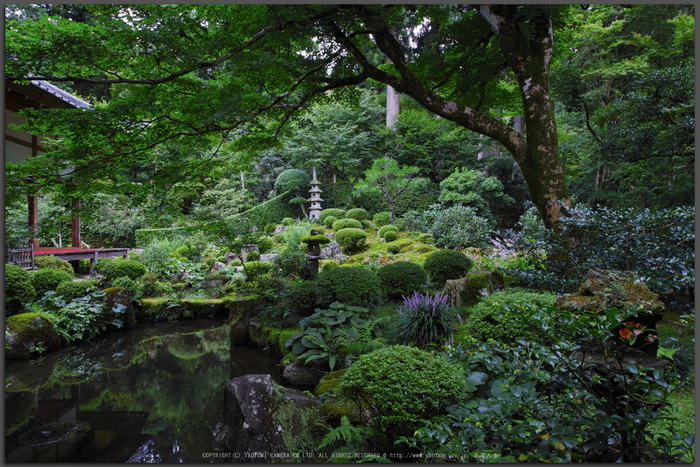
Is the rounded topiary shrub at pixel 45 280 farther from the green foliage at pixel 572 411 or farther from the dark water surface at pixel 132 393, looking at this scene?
the green foliage at pixel 572 411

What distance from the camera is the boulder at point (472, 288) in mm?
4637

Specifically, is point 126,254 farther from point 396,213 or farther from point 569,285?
point 569,285

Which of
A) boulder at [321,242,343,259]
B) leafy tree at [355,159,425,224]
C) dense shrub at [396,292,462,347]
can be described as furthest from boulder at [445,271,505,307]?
leafy tree at [355,159,425,224]

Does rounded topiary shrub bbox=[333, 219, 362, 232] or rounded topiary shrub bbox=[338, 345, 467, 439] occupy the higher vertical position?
rounded topiary shrub bbox=[333, 219, 362, 232]

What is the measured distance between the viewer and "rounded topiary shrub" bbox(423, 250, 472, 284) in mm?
6094

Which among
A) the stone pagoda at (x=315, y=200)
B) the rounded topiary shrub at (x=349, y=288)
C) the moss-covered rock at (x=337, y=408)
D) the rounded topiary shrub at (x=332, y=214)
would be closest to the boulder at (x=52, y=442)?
the moss-covered rock at (x=337, y=408)

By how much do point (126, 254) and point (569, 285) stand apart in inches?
485

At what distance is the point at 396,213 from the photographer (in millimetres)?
14578

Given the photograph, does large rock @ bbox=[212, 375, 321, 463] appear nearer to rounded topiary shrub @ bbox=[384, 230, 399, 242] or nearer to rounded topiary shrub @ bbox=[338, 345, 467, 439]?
rounded topiary shrub @ bbox=[338, 345, 467, 439]

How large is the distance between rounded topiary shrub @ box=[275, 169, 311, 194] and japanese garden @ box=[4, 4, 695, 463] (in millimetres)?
8131

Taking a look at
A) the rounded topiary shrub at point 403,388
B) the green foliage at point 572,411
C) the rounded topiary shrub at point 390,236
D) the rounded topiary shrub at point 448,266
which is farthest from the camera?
the rounded topiary shrub at point 390,236

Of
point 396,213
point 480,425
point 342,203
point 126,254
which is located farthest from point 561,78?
point 126,254

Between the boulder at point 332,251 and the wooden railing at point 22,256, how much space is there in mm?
6574

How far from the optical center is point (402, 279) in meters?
5.76
